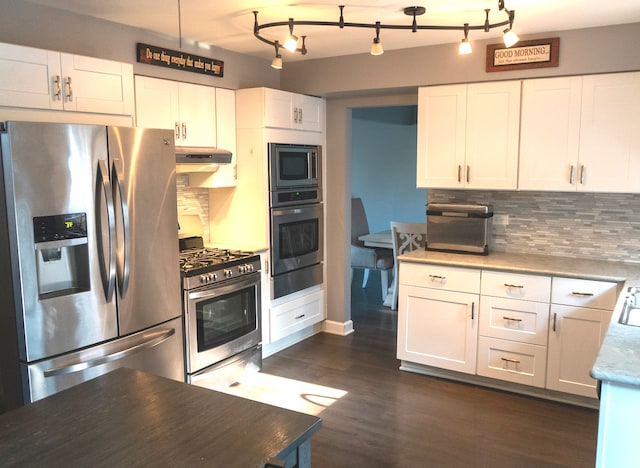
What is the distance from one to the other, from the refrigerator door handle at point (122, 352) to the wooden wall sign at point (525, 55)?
2838mm

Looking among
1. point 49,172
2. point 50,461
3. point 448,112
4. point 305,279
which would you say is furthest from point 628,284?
point 49,172

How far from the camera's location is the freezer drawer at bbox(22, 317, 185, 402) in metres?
2.50

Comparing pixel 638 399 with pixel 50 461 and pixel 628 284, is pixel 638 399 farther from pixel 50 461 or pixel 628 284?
pixel 50 461

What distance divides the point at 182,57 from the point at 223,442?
302 centimetres

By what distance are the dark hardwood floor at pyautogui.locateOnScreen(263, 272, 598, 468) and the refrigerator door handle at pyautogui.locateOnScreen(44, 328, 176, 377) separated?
1084mm

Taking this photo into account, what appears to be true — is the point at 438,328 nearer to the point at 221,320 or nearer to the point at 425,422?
the point at 425,422

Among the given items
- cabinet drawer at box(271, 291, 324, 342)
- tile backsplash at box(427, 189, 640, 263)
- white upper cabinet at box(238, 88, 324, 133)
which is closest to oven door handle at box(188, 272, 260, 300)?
cabinet drawer at box(271, 291, 324, 342)

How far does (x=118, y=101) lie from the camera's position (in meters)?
3.11

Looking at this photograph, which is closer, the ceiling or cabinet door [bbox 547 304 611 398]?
the ceiling

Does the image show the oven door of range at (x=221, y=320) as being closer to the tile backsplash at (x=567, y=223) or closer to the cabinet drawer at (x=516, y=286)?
the cabinet drawer at (x=516, y=286)

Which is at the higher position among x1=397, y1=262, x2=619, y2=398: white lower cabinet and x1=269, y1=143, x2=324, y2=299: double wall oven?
x1=269, y1=143, x2=324, y2=299: double wall oven

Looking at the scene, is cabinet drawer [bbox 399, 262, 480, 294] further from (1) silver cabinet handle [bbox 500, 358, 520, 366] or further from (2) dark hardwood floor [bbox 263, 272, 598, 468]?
(2) dark hardwood floor [bbox 263, 272, 598, 468]

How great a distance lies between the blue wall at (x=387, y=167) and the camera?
7.34m

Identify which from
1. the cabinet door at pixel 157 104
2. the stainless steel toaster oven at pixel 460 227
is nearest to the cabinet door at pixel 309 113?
the cabinet door at pixel 157 104
